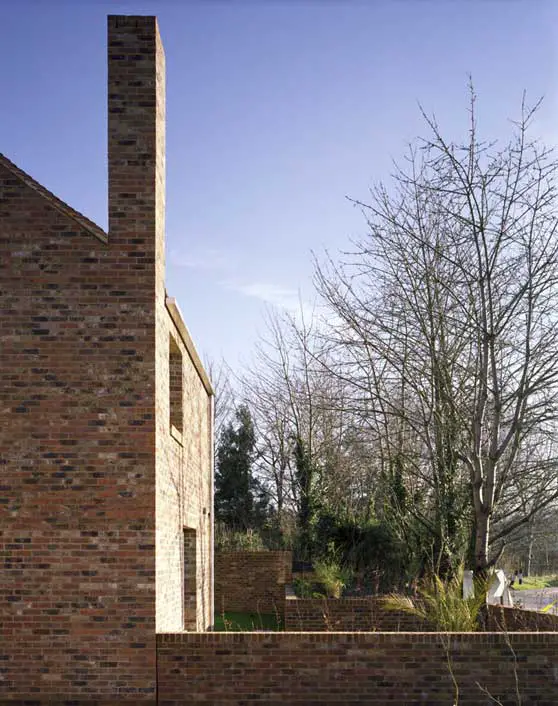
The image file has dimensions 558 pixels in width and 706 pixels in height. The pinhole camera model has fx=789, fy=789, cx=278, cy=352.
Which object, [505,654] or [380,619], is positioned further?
[380,619]

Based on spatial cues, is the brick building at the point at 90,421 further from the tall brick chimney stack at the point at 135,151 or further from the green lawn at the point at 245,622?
the green lawn at the point at 245,622

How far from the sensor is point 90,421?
8.52m

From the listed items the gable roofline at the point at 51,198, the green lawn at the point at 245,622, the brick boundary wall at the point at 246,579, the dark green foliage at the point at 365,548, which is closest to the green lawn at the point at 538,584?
the brick boundary wall at the point at 246,579

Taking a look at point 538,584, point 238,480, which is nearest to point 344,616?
point 238,480

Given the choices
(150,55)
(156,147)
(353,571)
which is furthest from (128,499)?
(353,571)

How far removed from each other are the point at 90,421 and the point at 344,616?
25.1 ft

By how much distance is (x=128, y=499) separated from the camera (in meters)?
8.41

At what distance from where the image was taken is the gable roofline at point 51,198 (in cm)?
876

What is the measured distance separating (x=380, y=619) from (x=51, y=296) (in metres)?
8.56

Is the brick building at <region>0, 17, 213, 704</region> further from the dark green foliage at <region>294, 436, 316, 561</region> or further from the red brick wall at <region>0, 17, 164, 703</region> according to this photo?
the dark green foliage at <region>294, 436, 316, 561</region>

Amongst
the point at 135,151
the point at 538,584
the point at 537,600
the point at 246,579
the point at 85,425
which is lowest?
the point at 538,584

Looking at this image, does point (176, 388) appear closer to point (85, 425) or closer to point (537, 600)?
point (85, 425)

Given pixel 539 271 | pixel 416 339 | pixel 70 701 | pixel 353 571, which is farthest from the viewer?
pixel 353 571

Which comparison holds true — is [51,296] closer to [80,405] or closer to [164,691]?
[80,405]
